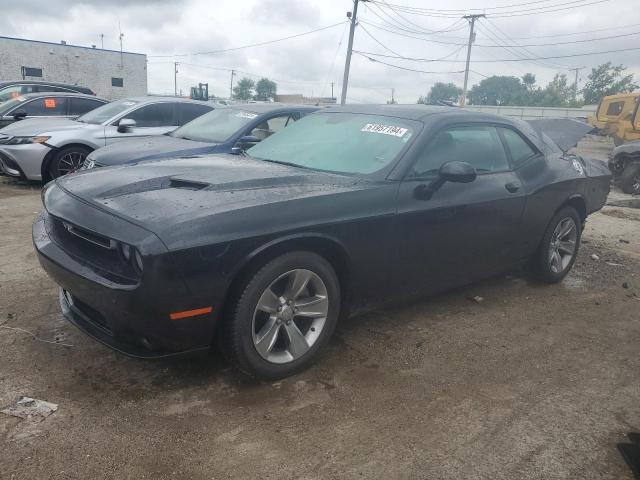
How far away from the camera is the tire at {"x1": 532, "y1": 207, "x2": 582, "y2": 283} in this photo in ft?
15.7

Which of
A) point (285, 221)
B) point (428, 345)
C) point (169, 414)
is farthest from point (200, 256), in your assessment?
point (428, 345)

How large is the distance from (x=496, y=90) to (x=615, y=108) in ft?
234

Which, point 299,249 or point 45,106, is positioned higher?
point 45,106

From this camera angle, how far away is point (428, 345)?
363 centimetres

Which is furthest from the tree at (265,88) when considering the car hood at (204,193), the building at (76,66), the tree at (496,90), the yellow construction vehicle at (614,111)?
the car hood at (204,193)

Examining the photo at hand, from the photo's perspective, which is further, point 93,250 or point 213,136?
point 213,136

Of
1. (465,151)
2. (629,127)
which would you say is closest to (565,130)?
(465,151)

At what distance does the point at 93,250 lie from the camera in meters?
2.79

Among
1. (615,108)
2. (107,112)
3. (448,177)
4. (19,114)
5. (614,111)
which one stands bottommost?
Answer: (19,114)

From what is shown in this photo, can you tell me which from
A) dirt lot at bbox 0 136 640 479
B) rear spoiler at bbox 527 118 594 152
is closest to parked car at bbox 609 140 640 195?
rear spoiler at bbox 527 118 594 152

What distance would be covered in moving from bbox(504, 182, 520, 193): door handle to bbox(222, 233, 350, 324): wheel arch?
5.66 ft

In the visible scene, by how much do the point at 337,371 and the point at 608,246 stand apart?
4983mm

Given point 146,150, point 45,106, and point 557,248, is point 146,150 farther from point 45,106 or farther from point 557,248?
point 45,106

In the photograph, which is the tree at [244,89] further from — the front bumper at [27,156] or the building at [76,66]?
the front bumper at [27,156]
